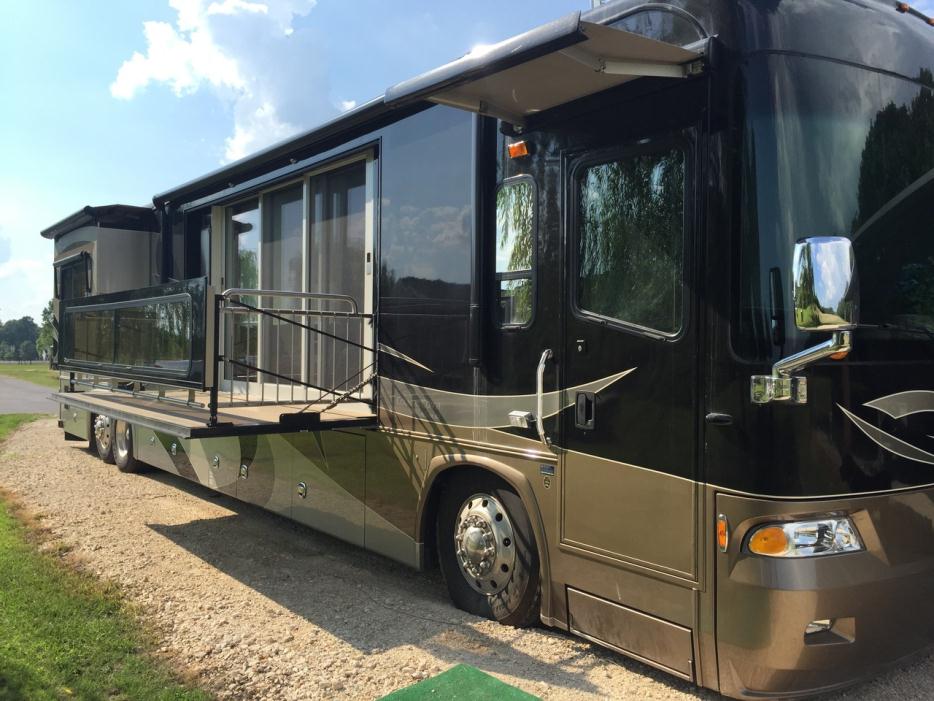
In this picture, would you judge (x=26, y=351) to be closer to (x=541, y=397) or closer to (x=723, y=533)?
(x=541, y=397)

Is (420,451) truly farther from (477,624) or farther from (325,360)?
(325,360)

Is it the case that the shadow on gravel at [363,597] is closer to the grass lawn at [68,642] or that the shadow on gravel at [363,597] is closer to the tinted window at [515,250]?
the grass lawn at [68,642]

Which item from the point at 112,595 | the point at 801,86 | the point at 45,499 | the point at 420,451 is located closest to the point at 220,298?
the point at 420,451

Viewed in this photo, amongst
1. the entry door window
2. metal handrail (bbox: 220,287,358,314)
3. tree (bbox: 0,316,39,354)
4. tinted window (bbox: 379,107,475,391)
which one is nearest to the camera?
tinted window (bbox: 379,107,475,391)

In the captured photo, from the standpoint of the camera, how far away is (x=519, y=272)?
400 centimetres

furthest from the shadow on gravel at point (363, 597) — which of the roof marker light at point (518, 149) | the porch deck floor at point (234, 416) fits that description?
the roof marker light at point (518, 149)

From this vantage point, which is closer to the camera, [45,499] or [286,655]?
[286,655]

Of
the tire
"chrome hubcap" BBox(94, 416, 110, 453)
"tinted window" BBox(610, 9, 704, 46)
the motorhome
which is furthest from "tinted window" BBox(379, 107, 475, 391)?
"chrome hubcap" BBox(94, 416, 110, 453)

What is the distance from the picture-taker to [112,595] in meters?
4.61

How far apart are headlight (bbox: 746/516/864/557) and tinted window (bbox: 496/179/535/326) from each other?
1545 mm

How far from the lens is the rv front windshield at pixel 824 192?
2.99 metres

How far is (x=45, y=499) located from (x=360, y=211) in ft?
14.6

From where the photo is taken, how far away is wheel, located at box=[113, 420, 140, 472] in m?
Result: 8.88

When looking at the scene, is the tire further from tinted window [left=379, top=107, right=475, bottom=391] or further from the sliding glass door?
tinted window [left=379, top=107, right=475, bottom=391]
